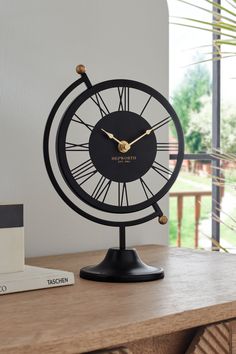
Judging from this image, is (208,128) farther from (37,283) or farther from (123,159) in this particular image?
(37,283)

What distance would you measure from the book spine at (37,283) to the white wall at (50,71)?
0.43 metres

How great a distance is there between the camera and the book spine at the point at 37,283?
1.20m

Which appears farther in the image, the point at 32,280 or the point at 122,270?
the point at 122,270

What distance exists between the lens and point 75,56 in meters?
1.79

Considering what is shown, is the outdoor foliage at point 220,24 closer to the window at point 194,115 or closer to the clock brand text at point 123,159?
the window at point 194,115

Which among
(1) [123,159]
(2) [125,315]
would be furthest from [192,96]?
(2) [125,315]

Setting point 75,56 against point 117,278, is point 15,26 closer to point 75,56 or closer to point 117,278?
point 75,56

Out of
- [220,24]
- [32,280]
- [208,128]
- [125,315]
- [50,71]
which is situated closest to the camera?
[125,315]

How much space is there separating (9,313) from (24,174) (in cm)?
68

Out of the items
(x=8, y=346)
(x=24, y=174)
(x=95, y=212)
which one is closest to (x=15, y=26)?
(x=24, y=174)

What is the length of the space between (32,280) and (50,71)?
692 mm

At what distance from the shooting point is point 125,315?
103 cm

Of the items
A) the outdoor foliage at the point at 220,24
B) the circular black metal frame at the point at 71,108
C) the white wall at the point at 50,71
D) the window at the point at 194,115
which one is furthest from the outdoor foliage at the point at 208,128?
the circular black metal frame at the point at 71,108

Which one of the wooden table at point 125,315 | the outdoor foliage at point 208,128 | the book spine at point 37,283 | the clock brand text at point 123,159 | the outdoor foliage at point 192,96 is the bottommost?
the wooden table at point 125,315
